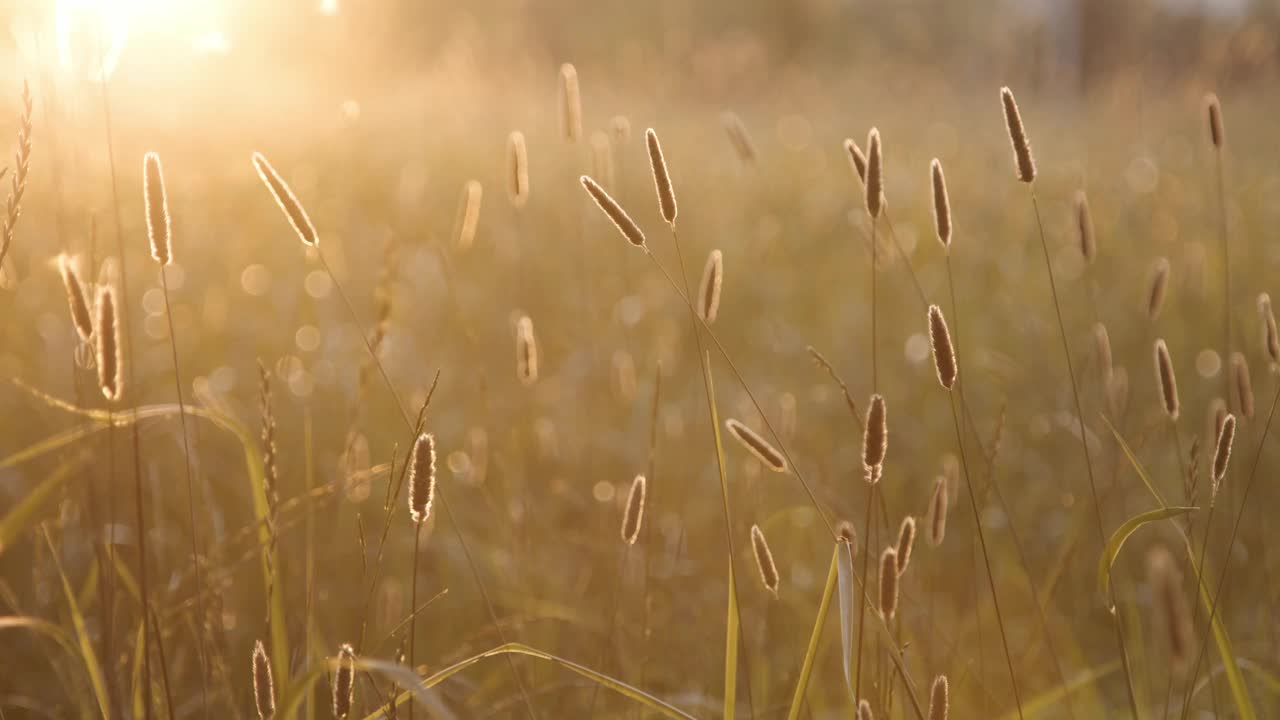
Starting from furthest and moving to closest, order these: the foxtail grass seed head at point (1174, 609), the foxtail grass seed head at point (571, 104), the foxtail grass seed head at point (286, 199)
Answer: the foxtail grass seed head at point (571, 104)
the foxtail grass seed head at point (286, 199)
the foxtail grass seed head at point (1174, 609)

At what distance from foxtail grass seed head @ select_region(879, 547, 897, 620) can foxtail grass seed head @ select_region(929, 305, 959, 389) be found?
0.51 feet

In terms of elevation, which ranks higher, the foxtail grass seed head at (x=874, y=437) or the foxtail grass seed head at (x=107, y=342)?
the foxtail grass seed head at (x=107, y=342)

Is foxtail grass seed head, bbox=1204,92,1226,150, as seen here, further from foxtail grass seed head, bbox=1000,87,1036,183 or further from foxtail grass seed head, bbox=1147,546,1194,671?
foxtail grass seed head, bbox=1147,546,1194,671

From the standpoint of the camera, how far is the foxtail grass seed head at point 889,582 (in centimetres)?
87

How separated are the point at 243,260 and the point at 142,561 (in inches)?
103

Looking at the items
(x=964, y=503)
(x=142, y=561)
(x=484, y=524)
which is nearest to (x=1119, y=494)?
(x=964, y=503)

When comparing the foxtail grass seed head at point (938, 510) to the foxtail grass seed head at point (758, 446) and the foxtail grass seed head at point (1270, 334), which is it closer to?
the foxtail grass seed head at point (758, 446)

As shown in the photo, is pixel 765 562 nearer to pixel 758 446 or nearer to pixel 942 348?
pixel 758 446

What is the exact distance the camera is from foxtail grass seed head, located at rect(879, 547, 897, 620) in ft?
2.85

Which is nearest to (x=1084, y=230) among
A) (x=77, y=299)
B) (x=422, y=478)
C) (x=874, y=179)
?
(x=874, y=179)

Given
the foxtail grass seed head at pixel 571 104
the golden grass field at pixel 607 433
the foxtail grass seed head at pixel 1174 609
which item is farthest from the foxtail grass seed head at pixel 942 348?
the foxtail grass seed head at pixel 571 104

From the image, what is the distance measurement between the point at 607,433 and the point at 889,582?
165 centimetres

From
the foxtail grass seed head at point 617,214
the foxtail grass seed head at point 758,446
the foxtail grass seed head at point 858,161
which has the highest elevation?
the foxtail grass seed head at point 858,161

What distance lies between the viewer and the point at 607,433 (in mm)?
2496
